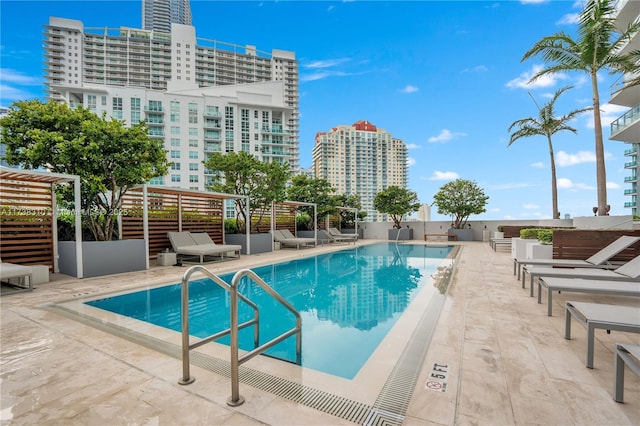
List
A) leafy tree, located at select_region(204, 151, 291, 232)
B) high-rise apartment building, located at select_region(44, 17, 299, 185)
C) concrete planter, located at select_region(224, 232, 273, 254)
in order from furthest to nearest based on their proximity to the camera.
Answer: high-rise apartment building, located at select_region(44, 17, 299, 185)
leafy tree, located at select_region(204, 151, 291, 232)
concrete planter, located at select_region(224, 232, 273, 254)

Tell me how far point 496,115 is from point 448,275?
19.9 m

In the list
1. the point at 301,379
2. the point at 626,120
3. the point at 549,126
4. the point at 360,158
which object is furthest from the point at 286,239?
the point at 360,158

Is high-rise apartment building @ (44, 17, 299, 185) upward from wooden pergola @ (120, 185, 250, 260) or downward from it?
upward

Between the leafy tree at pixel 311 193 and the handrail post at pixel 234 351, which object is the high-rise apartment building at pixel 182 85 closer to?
the leafy tree at pixel 311 193

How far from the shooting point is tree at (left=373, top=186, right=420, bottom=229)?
20766mm

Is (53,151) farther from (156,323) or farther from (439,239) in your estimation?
(439,239)

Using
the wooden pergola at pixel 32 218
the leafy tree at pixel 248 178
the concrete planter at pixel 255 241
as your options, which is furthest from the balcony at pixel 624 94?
the wooden pergola at pixel 32 218

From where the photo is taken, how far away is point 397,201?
68.4ft

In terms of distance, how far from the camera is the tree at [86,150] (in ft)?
23.0

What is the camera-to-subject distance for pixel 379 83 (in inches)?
1596

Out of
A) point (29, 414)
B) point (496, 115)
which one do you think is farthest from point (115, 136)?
point (496, 115)

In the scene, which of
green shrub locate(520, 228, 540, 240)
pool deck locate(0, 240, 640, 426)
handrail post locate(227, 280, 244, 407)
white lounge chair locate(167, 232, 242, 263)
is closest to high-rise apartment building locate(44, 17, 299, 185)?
white lounge chair locate(167, 232, 242, 263)

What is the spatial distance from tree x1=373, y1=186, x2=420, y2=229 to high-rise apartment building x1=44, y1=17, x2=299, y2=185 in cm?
3100

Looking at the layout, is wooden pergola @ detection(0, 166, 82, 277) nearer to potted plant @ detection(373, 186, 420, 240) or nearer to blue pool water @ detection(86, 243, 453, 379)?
blue pool water @ detection(86, 243, 453, 379)
